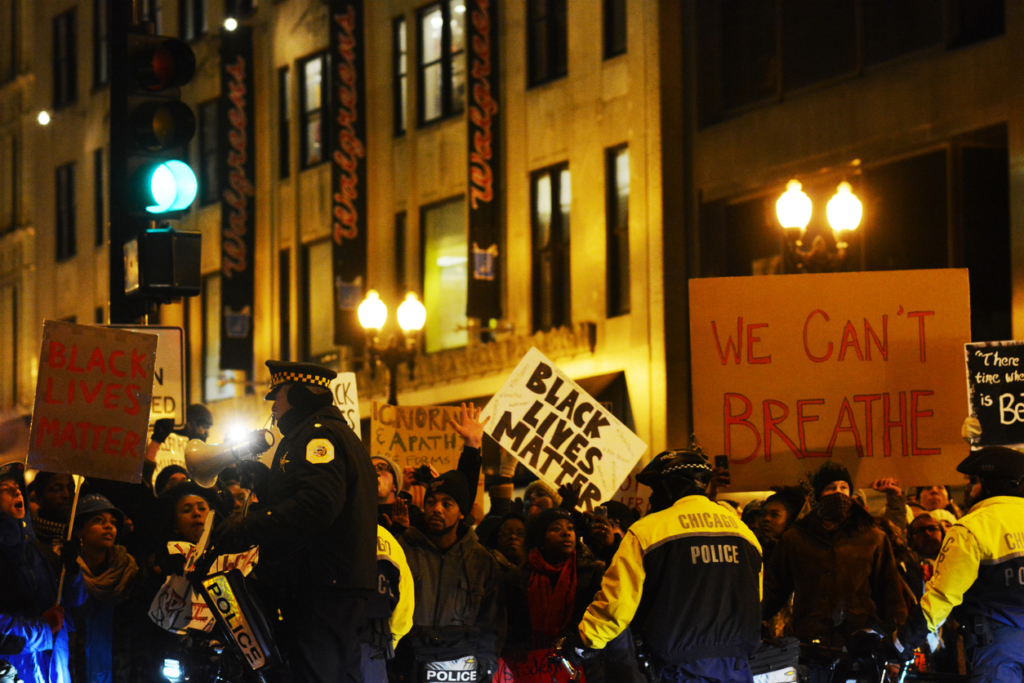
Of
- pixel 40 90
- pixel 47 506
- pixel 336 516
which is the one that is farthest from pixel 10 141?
pixel 336 516

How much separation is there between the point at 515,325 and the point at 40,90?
20965 mm

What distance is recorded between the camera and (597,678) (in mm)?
10258

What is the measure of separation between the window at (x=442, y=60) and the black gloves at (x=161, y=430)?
596 inches

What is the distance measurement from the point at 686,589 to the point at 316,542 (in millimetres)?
1901

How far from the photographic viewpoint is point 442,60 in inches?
1071

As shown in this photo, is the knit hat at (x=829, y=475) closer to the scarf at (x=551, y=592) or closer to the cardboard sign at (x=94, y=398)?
the scarf at (x=551, y=592)

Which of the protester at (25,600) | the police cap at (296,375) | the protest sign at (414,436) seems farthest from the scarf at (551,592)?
the protest sign at (414,436)

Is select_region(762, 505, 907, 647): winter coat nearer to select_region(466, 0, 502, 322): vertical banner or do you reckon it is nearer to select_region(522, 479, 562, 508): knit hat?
select_region(522, 479, 562, 508): knit hat

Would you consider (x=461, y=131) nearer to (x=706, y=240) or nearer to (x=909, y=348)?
(x=706, y=240)

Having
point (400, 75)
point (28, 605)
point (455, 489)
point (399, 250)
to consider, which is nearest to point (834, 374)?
point (455, 489)

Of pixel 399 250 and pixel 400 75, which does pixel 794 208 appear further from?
pixel 400 75

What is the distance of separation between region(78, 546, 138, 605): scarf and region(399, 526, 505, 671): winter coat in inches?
77.0

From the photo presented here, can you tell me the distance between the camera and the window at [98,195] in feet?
124

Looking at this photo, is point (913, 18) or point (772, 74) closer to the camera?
point (913, 18)
